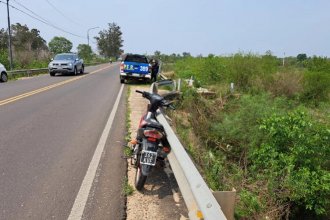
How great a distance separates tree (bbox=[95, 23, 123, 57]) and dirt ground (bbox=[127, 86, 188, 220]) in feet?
466

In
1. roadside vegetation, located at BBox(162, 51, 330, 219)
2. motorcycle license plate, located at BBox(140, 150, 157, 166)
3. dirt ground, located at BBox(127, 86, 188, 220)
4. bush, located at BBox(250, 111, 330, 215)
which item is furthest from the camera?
bush, located at BBox(250, 111, 330, 215)

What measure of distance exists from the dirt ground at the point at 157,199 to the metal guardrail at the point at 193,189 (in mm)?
527

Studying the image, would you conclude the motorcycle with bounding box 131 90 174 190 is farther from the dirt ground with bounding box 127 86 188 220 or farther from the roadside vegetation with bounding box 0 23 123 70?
the roadside vegetation with bounding box 0 23 123 70

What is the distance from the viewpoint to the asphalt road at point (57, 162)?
460 cm

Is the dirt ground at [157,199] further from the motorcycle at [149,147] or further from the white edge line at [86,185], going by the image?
the white edge line at [86,185]

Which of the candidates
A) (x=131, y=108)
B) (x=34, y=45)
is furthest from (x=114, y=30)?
(x=131, y=108)

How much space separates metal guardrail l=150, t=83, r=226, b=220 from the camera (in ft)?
9.61

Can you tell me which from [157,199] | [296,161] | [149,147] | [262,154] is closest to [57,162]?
[149,147]

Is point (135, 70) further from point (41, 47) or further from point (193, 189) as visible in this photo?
point (41, 47)

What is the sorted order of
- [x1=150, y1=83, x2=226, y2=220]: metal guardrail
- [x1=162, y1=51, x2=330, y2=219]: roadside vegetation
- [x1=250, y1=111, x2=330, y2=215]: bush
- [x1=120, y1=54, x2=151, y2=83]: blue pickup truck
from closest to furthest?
[x1=150, y1=83, x2=226, y2=220]: metal guardrail < [x1=162, y1=51, x2=330, y2=219]: roadside vegetation < [x1=250, y1=111, x2=330, y2=215]: bush < [x1=120, y1=54, x2=151, y2=83]: blue pickup truck

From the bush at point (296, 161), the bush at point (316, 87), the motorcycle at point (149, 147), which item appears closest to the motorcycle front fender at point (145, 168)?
the motorcycle at point (149, 147)

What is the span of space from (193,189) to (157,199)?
1.54 m

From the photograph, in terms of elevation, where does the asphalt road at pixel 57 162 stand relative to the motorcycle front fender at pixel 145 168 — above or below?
below

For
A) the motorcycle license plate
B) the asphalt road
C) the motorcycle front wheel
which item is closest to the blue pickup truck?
the asphalt road
